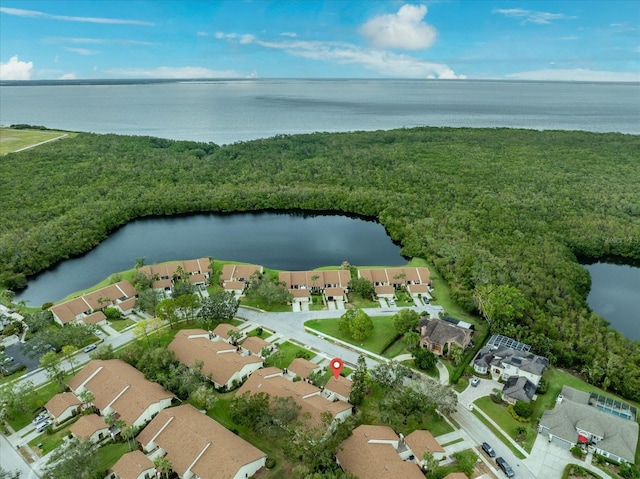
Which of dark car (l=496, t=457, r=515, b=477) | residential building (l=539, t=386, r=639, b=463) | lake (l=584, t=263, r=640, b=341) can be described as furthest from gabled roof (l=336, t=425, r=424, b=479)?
lake (l=584, t=263, r=640, b=341)

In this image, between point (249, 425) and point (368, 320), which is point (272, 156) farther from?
point (249, 425)

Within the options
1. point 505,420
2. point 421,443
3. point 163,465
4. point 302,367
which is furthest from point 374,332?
point 163,465

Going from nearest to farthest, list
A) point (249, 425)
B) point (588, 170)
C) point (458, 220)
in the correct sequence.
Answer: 1. point (249, 425)
2. point (458, 220)
3. point (588, 170)

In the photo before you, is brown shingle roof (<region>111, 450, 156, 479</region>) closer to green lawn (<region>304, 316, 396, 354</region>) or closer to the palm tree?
the palm tree

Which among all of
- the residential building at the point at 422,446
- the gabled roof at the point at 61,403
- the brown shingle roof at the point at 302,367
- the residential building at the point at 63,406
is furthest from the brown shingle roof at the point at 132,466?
the residential building at the point at 422,446

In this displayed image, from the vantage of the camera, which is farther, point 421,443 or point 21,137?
point 21,137

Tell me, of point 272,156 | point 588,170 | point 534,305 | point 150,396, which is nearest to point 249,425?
point 150,396

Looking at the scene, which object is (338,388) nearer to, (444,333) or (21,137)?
(444,333)
